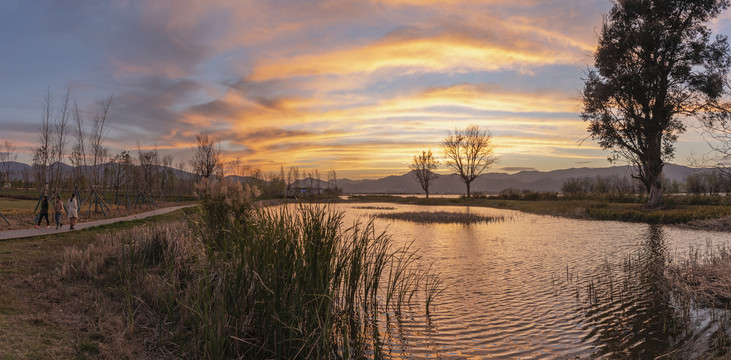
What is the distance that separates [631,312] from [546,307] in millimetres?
1613

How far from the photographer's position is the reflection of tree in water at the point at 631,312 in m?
5.89

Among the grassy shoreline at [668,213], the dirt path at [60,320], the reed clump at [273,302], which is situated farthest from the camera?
the grassy shoreline at [668,213]

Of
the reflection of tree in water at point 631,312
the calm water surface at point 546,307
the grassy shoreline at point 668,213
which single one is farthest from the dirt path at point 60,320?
the grassy shoreline at point 668,213

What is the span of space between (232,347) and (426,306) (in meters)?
4.34

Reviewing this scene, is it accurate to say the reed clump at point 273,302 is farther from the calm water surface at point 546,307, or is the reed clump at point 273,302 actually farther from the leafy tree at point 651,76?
the leafy tree at point 651,76

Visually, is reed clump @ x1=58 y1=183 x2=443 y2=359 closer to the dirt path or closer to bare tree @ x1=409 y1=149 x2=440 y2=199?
the dirt path

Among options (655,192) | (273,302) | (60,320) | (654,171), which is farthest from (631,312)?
(655,192)

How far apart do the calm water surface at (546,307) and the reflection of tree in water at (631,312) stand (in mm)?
16

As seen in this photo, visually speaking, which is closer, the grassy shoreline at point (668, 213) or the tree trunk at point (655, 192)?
the grassy shoreline at point (668, 213)

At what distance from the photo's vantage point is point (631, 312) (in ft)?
24.3

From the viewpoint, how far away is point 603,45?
2883 centimetres

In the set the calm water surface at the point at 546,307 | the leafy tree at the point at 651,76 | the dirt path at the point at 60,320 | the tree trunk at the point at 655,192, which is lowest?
the calm water surface at the point at 546,307

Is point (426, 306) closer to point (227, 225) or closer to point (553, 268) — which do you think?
point (227, 225)

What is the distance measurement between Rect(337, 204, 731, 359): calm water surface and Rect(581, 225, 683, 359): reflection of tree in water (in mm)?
16
